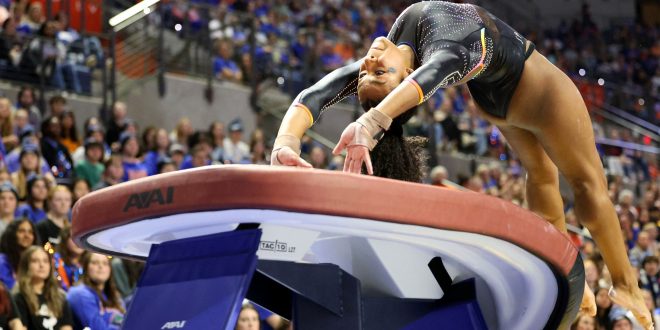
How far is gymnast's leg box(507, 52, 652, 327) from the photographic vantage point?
3619mm

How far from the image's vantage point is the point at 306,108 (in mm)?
3340

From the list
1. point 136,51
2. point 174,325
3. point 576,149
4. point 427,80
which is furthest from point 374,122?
point 136,51

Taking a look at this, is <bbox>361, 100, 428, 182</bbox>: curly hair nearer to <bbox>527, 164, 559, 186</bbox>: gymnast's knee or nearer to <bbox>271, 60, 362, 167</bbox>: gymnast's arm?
<bbox>271, 60, 362, 167</bbox>: gymnast's arm

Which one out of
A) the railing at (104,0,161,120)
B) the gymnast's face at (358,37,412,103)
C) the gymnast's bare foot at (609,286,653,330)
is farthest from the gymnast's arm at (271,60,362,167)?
the railing at (104,0,161,120)

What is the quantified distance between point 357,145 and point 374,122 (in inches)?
3.7

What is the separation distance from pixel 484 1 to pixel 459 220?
14181mm

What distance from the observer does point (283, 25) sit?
41.6 ft

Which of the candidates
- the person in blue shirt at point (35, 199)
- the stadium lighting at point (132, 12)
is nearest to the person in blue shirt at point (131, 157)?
the stadium lighting at point (132, 12)

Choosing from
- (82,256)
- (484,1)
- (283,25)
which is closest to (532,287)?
(82,256)

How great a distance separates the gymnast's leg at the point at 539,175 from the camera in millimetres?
3926

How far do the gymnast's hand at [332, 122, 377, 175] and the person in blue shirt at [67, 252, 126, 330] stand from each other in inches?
113

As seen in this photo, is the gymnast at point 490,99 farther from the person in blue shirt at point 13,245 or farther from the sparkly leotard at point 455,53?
the person in blue shirt at point 13,245

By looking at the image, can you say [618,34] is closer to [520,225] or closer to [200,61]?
[200,61]

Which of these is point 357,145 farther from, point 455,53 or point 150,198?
point 150,198
